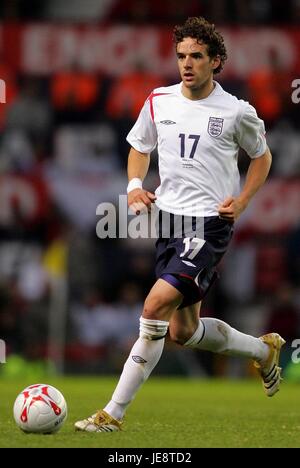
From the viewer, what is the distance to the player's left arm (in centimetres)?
720

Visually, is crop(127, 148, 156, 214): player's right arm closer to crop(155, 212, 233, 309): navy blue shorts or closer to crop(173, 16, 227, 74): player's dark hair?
crop(155, 212, 233, 309): navy blue shorts

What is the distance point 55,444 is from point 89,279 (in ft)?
32.8

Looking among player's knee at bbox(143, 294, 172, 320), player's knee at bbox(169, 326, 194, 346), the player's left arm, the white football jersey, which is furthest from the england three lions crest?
player's knee at bbox(169, 326, 194, 346)

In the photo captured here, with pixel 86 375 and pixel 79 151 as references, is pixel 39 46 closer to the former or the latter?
pixel 79 151

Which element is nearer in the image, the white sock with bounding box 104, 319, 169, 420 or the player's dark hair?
the white sock with bounding box 104, 319, 169, 420

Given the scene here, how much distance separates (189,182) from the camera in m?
7.36

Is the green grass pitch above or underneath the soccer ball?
underneath

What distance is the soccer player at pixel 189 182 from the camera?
705 centimetres

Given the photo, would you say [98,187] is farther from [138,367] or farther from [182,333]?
[138,367]

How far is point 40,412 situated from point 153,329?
84 cm

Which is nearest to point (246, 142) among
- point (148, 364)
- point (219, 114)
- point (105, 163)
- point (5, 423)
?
point (219, 114)

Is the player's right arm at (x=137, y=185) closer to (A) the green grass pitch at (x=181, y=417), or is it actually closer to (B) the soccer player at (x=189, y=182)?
(B) the soccer player at (x=189, y=182)

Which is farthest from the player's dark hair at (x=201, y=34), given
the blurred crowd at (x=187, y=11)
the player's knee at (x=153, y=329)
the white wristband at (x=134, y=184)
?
the blurred crowd at (x=187, y=11)

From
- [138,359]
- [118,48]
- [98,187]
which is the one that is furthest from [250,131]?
[118,48]
